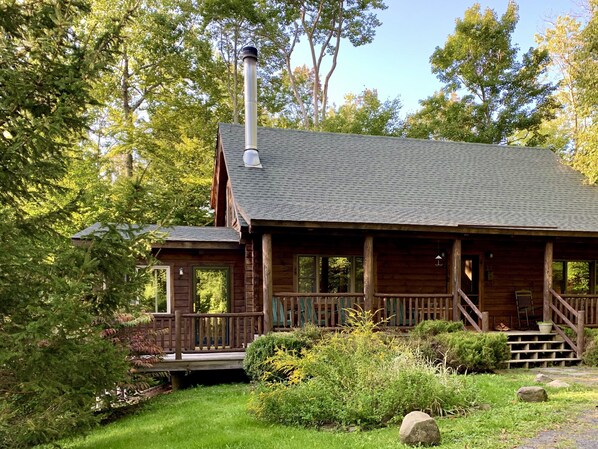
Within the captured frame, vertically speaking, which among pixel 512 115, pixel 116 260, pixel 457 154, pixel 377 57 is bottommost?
pixel 116 260

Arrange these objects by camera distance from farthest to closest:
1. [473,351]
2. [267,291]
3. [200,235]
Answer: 1. [200,235]
2. [267,291]
3. [473,351]

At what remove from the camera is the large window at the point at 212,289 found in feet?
40.1

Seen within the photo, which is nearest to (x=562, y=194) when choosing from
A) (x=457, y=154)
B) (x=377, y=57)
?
(x=457, y=154)

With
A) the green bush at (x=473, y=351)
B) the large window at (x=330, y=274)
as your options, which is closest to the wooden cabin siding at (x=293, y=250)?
the large window at (x=330, y=274)

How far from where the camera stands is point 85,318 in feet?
13.7

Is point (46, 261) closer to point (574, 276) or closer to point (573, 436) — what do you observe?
point (573, 436)

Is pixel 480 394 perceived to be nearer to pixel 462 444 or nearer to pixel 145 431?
pixel 462 444

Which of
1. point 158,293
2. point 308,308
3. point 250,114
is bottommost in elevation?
point 308,308

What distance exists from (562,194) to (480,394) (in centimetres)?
981

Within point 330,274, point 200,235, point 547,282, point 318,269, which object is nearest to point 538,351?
point 547,282

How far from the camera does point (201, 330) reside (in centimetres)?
973

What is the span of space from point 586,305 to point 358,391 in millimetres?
8678

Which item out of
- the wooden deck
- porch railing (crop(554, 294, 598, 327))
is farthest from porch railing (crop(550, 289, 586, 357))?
the wooden deck

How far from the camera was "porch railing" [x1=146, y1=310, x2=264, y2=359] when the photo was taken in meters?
9.59
